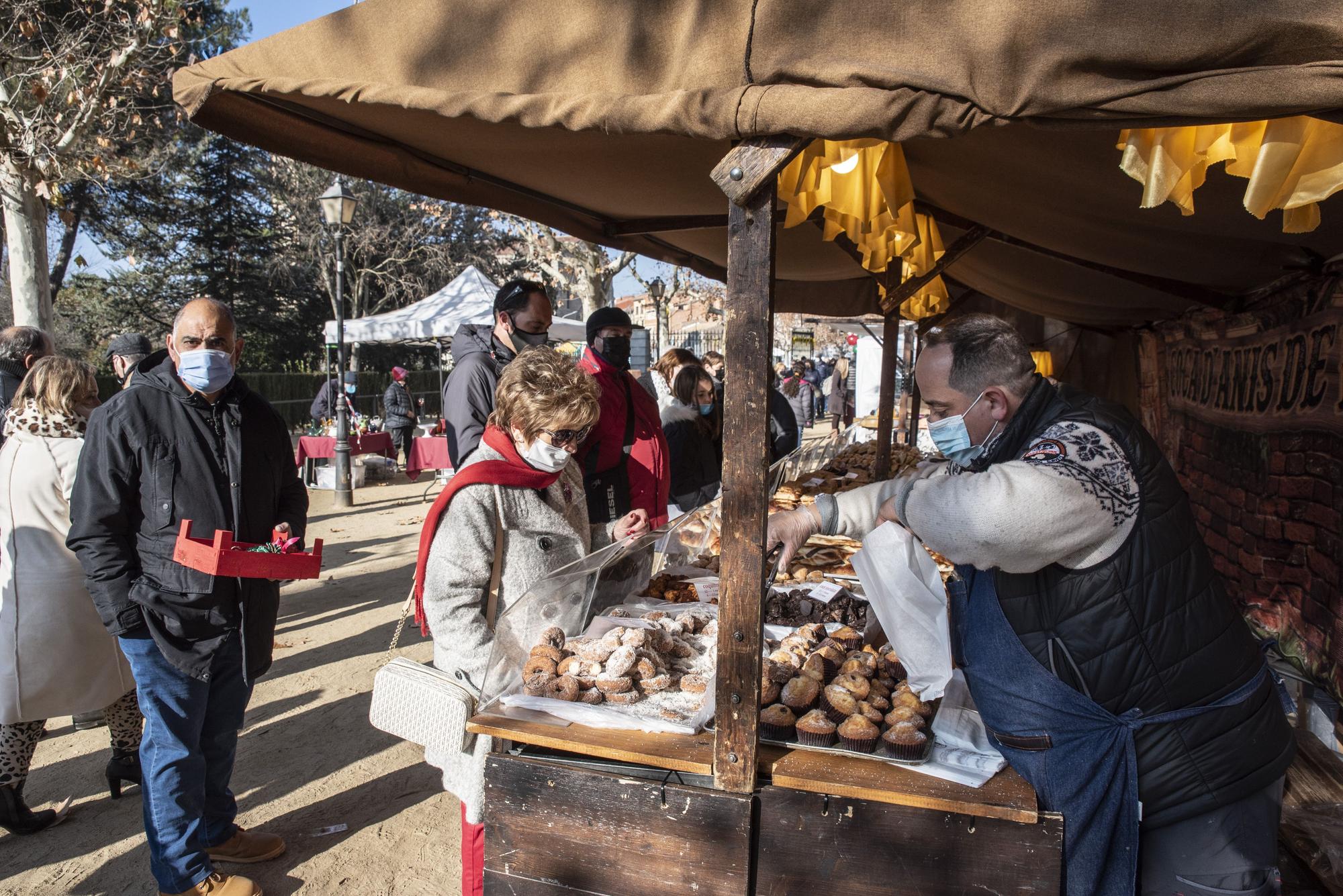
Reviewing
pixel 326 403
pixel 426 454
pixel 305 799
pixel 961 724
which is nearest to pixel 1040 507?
pixel 961 724

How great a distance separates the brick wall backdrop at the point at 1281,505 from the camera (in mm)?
3090

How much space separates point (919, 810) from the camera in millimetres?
1783

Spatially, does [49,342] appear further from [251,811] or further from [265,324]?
[265,324]

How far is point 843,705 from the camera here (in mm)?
2064

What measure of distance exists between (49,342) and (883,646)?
4827mm

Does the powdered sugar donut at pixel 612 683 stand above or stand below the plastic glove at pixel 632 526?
below

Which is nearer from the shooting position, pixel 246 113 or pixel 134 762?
pixel 246 113

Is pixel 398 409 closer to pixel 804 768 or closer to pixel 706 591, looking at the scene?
pixel 706 591

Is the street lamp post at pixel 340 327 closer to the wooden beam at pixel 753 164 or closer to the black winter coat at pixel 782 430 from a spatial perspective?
the black winter coat at pixel 782 430

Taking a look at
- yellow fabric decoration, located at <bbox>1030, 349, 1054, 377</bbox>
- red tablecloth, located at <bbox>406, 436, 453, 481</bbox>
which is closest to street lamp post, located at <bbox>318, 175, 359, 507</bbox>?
red tablecloth, located at <bbox>406, 436, 453, 481</bbox>

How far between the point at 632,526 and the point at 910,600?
143 cm

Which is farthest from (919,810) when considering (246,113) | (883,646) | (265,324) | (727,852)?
(265,324)

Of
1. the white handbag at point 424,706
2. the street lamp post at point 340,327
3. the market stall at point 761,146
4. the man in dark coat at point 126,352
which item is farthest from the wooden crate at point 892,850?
the street lamp post at point 340,327

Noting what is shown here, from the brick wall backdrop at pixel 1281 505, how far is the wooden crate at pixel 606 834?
260cm
